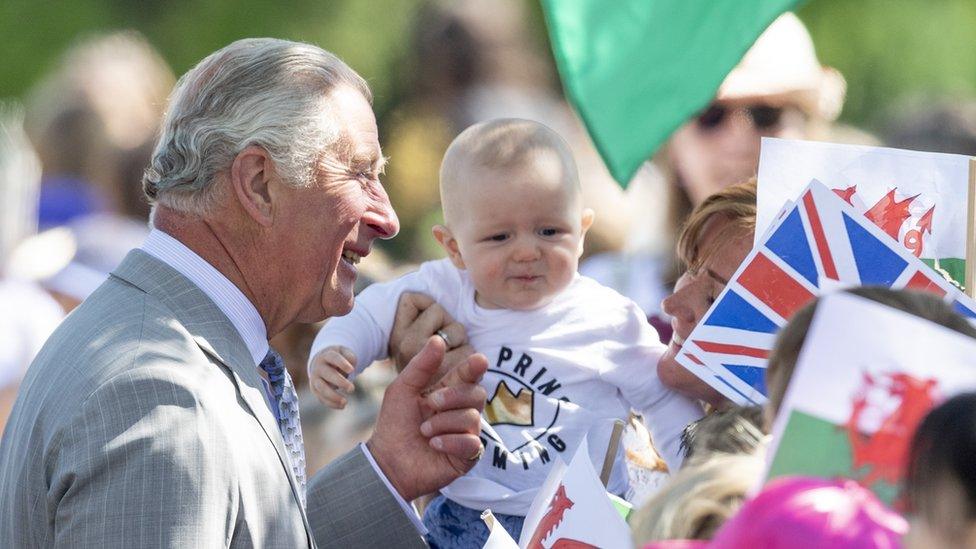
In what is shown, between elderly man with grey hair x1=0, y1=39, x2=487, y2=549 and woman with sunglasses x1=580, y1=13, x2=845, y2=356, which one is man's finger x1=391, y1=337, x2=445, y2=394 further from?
woman with sunglasses x1=580, y1=13, x2=845, y2=356

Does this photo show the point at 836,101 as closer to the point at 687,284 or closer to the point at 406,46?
the point at 687,284

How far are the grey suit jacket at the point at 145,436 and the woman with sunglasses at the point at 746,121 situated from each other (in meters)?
1.79

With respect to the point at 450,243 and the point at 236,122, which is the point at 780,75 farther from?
the point at 236,122

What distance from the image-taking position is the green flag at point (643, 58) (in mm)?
3703

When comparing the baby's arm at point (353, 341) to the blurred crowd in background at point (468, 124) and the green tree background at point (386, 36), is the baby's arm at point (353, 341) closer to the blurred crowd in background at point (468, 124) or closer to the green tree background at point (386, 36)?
the blurred crowd in background at point (468, 124)

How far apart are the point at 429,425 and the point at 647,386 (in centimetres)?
66

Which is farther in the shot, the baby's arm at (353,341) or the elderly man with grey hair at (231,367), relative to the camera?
the baby's arm at (353,341)

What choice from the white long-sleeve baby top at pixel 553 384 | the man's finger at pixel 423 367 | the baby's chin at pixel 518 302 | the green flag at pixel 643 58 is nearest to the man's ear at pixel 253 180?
the man's finger at pixel 423 367

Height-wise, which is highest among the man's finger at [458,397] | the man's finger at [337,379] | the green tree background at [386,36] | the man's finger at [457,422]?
the man's finger at [458,397]

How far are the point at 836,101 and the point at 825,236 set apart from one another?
7.72 feet

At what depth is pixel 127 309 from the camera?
2.95 metres

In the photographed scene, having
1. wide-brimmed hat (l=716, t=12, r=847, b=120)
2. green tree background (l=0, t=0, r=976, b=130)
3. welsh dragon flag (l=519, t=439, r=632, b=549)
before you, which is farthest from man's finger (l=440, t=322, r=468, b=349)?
green tree background (l=0, t=0, r=976, b=130)

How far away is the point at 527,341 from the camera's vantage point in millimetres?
3740

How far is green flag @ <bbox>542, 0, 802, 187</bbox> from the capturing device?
3.70m
